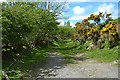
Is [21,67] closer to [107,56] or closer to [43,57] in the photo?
[43,57]

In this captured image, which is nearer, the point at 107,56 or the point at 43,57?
the point at 107,56

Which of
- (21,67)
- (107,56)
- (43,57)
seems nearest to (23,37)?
(21,67)

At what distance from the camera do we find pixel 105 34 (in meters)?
17.6

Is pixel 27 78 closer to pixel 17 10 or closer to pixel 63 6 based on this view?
pixel 17 10

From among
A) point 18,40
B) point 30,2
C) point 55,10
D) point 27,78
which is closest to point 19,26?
point 18,40

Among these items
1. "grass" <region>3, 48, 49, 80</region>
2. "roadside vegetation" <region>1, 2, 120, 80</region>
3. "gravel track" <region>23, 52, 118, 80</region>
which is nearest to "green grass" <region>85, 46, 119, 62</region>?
"roadside vegetation" <region>1, 2, 120, 80</region>

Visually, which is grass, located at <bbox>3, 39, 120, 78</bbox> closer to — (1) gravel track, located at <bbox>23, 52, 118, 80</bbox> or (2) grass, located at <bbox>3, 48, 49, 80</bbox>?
(2) grass, located at <bbox>3, 48, 49, 80</bbox>

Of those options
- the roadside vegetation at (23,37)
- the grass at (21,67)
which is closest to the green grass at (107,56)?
the roadside vegetation at (23,37)

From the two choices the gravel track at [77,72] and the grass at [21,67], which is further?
the gravel track at [77,72]

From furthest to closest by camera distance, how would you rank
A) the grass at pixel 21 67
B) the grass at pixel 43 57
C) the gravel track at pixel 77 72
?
the grass at pixel 43 57 → the gravel track at pixel 77 72 → the grass at pixel 21 67

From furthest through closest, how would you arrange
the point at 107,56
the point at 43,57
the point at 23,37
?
the point at 43,57, the point at 107,56, the point at 23,37

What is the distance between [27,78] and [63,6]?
42.3 ft

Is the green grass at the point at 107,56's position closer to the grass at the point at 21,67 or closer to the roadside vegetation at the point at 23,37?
the roadside vegetation at the point at 23,37

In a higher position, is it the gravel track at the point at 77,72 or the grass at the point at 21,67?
the grass at the point at 21,67
